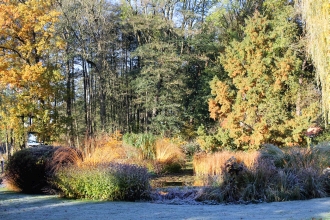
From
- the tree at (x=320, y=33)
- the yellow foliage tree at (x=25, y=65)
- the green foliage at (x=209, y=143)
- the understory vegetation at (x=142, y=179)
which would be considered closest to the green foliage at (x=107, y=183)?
the understory vegetation at (x=142, y=179)

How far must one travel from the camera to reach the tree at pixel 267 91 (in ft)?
55.6

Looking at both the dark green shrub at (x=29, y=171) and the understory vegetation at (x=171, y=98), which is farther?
the dark green shrub at (x=29, y=171)

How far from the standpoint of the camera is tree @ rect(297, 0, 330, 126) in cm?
742

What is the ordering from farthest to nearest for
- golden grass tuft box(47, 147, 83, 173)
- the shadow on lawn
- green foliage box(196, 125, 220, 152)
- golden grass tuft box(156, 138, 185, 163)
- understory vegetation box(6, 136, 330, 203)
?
green foliage box(196, 125, 220, 152) → golden grass tuft box(156, 138, 185, 163) → golden grass tuft box(47, 147, 83, 173) → understory vegetation box(6, 136, 330, 203) → the shadow on lawn

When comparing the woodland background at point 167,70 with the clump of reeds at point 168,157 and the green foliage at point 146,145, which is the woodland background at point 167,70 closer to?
the green foliage at point 146,145

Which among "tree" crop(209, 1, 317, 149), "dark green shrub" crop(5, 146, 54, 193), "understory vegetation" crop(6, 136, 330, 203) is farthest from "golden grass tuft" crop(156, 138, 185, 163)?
"dark green shrub" crop(5, 146, 54, 193)

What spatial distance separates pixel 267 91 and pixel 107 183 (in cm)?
1261

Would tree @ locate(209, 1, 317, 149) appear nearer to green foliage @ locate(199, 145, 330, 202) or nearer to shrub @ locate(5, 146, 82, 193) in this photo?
green foliage @ locate(199, 145, 330, 202)

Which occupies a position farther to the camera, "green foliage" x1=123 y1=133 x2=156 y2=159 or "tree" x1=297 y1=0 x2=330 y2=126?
"green foliage" x1=123 y1=133 x2=156 y2=159

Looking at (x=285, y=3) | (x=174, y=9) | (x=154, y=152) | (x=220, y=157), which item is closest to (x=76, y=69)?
(x=174, y=9)

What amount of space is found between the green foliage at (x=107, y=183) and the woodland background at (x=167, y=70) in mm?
2171

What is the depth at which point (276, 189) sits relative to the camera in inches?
298

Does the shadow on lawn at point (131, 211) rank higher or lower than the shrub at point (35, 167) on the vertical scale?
lower

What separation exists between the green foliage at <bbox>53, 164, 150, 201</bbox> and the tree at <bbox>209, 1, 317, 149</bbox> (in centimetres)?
1032
